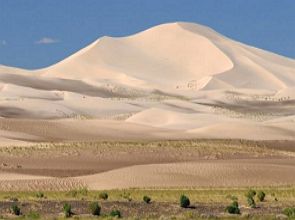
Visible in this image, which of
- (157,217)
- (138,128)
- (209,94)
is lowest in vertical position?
(157,217)

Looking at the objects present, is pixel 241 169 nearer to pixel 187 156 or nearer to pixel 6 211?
pixel 187 156

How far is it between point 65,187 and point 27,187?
1321 mm

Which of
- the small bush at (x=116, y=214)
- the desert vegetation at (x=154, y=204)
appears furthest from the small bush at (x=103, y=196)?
the small bush at (x=116, y=214)

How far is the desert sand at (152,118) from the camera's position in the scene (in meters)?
40.7

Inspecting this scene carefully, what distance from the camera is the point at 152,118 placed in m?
91.4

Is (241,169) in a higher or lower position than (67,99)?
lower

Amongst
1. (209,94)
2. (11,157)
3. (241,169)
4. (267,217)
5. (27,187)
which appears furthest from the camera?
(209,94)

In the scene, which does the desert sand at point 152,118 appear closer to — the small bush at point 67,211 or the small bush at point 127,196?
the small bush at point 127,196

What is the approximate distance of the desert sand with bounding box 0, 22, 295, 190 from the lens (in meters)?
40.7

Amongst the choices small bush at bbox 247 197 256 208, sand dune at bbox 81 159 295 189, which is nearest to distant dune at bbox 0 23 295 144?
sand dune at bbox 81 159 295 189

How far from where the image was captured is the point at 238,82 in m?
185

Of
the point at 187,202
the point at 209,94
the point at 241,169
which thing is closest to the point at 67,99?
the point at 209,94

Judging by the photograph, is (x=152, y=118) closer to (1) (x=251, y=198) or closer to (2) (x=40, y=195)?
(2) (x=40, y=195)

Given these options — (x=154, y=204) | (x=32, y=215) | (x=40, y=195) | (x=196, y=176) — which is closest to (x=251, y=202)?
(x=154, y=204)
